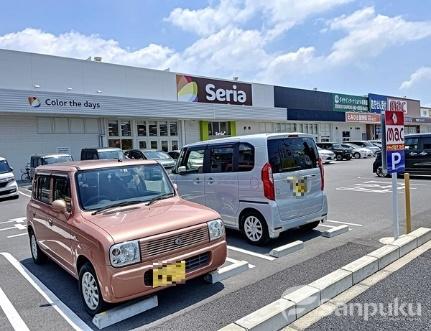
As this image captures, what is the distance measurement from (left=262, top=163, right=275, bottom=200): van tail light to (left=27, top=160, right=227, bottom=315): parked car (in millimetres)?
1441

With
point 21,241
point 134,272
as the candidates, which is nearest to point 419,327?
point 134,272

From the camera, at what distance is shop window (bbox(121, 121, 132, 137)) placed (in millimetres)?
24859

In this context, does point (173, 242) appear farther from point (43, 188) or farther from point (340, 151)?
point (340, 151)

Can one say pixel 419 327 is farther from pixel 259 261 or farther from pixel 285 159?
pixel 285 159

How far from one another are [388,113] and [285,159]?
68.6 inches

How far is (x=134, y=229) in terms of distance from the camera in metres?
3.62

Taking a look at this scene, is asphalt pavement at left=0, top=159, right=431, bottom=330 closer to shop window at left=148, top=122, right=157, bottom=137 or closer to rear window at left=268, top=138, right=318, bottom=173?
rear window at left=268, top=138, right=318, bottom=173

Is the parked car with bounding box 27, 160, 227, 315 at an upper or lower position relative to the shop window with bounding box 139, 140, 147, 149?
lower

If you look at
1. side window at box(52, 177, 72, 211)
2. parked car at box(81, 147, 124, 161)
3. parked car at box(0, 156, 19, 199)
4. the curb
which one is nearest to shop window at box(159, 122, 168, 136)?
parked car at box(81, 147, 124, 161)

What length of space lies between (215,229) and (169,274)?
0.79 meters

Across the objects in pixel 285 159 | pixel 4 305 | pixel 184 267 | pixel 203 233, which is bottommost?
pixel 4 305

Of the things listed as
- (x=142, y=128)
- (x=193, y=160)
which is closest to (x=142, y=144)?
(x=142, y=128)

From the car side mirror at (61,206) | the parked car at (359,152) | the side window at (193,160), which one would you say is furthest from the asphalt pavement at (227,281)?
the parked car at (359,152)

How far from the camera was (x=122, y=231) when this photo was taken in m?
3.57
